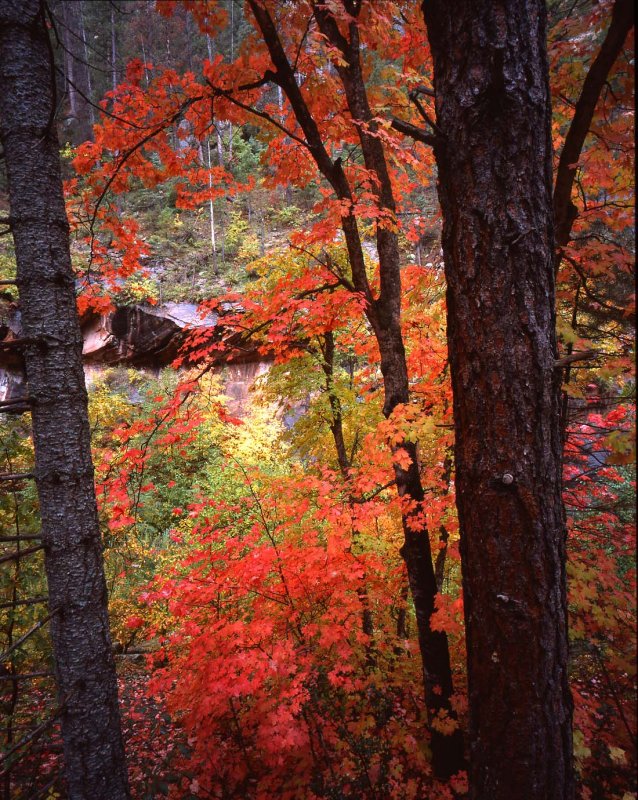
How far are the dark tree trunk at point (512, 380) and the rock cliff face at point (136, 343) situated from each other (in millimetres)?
13715

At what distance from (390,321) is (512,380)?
2.16 m

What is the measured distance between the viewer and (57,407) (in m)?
2.59

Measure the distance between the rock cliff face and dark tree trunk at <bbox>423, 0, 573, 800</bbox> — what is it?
13.7m

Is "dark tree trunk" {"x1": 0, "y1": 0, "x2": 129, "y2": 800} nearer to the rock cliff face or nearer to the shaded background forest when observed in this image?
the shaded background forest

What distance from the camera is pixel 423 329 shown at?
4.97 metres

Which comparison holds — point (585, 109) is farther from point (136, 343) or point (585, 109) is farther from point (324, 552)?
point (136, 343)

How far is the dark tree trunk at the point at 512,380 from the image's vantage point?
5.40ft

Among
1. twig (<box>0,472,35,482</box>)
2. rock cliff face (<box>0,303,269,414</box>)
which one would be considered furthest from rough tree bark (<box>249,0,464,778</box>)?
rock cliff face (<box>0,303,269,414</box>)

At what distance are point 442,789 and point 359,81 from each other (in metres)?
6.16

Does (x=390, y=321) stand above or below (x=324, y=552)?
above

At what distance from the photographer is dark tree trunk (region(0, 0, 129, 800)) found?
2492 mm

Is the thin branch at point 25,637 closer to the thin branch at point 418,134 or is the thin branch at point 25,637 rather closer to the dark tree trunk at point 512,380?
the dark tree trunk at point 512,380

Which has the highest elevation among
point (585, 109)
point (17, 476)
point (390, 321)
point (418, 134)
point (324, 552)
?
point (585, 109)

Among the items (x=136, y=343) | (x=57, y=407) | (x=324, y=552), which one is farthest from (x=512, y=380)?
(x=136, y=343)
